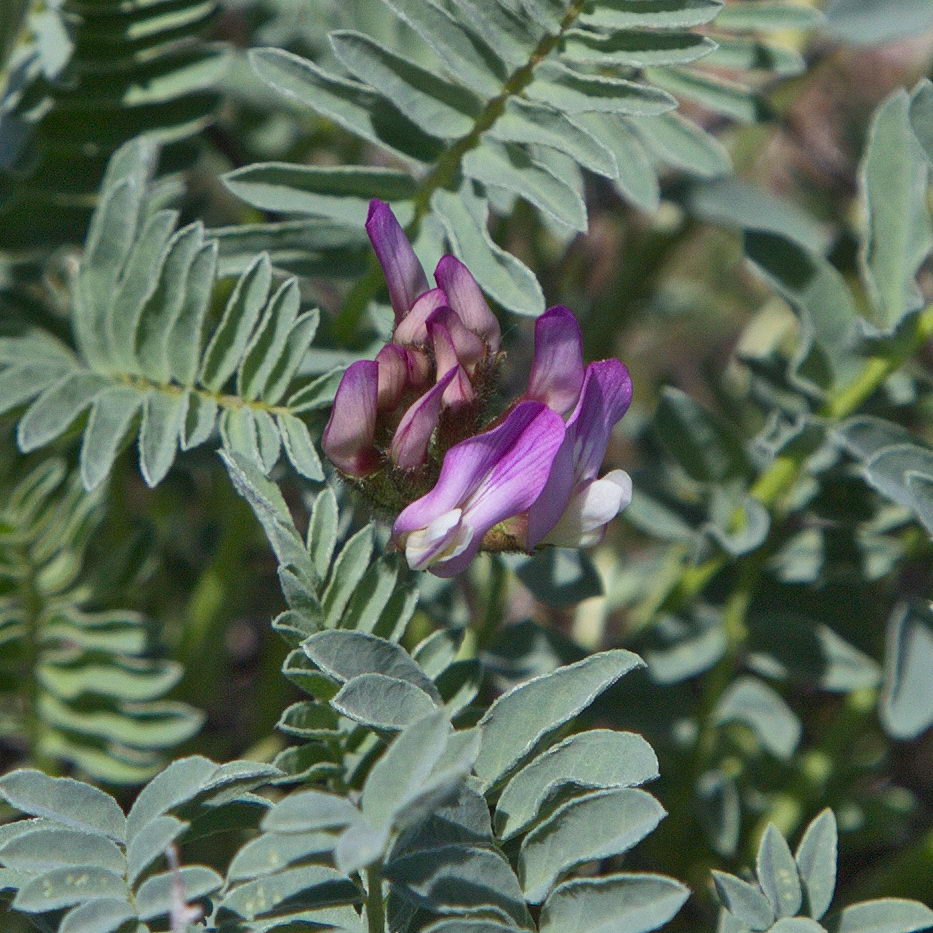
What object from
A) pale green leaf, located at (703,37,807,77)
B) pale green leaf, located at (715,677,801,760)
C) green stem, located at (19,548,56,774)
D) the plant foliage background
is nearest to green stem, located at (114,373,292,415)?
the plant foliage background

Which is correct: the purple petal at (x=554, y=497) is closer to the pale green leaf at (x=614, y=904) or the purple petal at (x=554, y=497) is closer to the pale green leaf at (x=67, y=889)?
the pale green leaf at (x=614, y=904)

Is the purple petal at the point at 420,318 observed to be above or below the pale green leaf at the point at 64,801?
above

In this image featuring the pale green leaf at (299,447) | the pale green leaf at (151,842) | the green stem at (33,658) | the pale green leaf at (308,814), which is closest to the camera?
the pale green leaf at (308,814)

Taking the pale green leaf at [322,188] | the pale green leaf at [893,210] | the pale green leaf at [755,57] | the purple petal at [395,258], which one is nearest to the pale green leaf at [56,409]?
the pale green leaf at [322,188]

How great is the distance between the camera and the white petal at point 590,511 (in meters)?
1.17

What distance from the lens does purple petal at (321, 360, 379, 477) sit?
112cm

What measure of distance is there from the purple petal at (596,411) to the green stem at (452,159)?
0.34 meters

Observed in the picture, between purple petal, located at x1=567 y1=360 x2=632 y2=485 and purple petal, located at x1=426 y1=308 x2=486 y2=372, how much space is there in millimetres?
105

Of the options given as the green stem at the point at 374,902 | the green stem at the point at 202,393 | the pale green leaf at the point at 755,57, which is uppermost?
the pale green leaf at the point at 755,57

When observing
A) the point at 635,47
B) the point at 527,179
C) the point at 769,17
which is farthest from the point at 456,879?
the point at 769,17

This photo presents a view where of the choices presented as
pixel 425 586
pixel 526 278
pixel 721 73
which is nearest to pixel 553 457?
pixel 526 278

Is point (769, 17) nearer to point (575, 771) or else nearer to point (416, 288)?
point (416, 288)

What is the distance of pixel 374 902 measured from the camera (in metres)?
1.01

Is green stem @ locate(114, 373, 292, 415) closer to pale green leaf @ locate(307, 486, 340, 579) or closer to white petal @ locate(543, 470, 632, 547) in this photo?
pale green leaf @ locate(307, 486, 340, 579)
